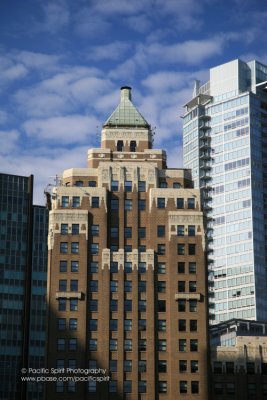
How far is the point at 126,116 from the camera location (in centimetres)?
15412

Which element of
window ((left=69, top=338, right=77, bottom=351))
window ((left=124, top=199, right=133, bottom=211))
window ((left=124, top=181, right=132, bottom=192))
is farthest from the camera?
window ((left=124, top=181, right=132, bottom=192))

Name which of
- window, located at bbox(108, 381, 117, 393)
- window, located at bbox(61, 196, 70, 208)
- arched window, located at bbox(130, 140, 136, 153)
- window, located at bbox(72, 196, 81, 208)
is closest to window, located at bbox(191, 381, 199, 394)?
window, located at bbox(108, 381, 117, 393)

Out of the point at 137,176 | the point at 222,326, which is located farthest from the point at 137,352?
the point at 222,326

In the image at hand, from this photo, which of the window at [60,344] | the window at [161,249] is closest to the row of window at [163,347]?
the window at [60,344]

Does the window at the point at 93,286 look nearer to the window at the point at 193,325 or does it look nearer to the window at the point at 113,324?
the window at the point at 113,324

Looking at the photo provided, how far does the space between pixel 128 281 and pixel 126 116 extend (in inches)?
1262

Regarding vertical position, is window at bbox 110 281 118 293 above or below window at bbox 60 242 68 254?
below

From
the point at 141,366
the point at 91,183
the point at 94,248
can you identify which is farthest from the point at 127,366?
the point at 91,183

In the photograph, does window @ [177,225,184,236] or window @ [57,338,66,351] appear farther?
window @ [177,225,184,236]

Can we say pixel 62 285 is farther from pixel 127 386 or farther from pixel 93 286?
pixel 127 386

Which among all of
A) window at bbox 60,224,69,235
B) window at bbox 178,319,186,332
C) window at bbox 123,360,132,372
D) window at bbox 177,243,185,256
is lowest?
window at bbox 123,360,132,372

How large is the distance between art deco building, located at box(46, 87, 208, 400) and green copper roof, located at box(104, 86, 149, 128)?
769cm

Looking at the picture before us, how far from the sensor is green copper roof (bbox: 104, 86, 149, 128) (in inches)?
6004

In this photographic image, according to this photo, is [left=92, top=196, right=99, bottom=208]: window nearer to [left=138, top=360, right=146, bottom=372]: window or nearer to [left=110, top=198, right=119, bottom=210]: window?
[left=110, top=198, right=119, bottom=210]: window
